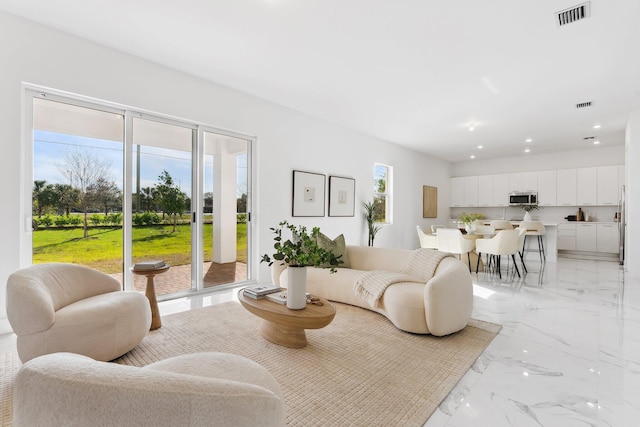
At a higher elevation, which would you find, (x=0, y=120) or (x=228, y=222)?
(x=0, y=120)

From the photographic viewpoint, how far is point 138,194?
148 inches

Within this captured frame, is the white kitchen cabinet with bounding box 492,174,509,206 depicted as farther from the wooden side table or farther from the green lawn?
the wooden side table

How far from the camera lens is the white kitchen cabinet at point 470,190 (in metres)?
9.54

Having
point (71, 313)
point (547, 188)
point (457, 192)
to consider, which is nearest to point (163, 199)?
point (71, 313)

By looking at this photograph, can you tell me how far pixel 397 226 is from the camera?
7859 millimetres

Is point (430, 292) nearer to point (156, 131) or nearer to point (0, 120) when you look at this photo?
point (156, 131)

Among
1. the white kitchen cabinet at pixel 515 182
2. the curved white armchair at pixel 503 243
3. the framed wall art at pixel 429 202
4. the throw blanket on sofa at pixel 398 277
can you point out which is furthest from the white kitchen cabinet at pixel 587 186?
the throw blanket on sofa at pixel 398 277

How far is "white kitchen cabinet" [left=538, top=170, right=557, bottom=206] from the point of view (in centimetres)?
828

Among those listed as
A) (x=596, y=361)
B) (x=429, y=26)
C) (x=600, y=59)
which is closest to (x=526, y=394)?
(x=596, y=361)

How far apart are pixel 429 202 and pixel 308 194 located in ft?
15.7

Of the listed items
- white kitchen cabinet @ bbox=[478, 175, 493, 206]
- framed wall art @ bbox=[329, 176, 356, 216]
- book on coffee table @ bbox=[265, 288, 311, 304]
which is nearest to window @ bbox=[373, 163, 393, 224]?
framed wall art @ bbox=[329, 176, 356, 216]

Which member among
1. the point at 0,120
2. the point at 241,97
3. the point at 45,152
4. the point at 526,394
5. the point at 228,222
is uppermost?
the point at 241,97

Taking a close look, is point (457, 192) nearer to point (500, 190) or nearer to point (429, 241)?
point (500, 190)

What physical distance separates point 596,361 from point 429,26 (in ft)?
9.97
